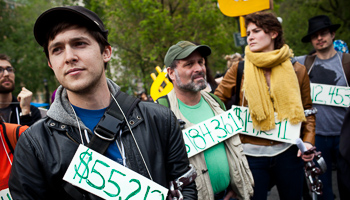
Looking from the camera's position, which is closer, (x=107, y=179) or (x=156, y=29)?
(x=107, y=179)

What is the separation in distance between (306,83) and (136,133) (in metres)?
2.12

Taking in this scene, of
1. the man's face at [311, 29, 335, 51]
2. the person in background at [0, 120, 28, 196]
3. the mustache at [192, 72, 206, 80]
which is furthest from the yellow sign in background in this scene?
the person in background at [0, 120, 28, 196]

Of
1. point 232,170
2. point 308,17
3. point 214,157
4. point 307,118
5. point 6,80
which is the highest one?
point 308,17

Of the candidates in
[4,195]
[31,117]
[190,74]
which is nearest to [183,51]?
[190,74]

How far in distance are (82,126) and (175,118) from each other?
1.86 feet

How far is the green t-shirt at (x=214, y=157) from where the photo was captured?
95.7 inches

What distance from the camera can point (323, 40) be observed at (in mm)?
3996

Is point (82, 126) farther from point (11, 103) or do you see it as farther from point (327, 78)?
point (327, 78)

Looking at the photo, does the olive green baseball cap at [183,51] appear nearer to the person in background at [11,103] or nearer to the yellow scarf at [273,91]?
the yellow scarf at [273,91]

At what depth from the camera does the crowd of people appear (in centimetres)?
151

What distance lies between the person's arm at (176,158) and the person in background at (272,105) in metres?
1.30

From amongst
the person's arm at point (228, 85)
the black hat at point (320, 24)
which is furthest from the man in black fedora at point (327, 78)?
the person's arm at point (228, 85)

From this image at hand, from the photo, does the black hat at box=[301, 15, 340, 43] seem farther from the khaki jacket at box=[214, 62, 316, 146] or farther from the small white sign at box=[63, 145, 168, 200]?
the small white sign at box=[63, 145, 168, 200]

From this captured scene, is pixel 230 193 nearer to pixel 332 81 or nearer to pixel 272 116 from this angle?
pixel 272 116
